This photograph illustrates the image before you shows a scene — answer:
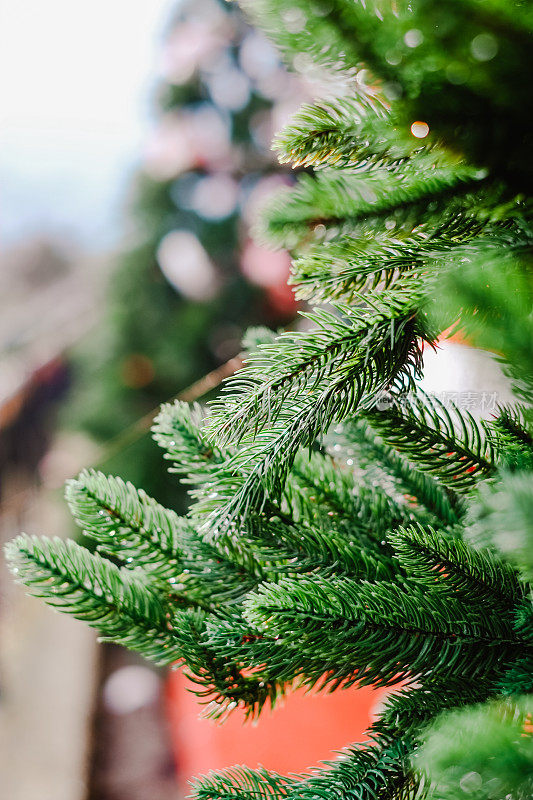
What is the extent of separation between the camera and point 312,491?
0.94 feet

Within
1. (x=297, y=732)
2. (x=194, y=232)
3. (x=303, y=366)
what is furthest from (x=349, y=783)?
(x=194, y=232)

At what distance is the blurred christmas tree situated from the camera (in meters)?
1.63

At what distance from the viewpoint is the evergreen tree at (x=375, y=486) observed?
0.49 feet

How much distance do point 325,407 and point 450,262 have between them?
7 centimetres

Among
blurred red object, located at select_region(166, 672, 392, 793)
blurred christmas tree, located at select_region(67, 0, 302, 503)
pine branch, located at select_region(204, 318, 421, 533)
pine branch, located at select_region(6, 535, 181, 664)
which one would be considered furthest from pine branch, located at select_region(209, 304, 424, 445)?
blurred christmas tree, located at select_region(67, 0, 302, 503)

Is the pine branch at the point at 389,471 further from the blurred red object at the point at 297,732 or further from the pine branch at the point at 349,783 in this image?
the blurred red object at the point at 297,732

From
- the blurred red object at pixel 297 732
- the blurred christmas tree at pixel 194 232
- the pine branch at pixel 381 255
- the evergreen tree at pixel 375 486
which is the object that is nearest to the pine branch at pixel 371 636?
the evergreen tree at pixel 375 486

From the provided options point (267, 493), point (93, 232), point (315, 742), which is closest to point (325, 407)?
point (267, 493)

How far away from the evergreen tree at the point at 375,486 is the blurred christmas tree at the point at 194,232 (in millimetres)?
1382

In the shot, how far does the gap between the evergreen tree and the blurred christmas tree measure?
54.4 inches

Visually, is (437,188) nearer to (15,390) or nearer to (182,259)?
(15,390)

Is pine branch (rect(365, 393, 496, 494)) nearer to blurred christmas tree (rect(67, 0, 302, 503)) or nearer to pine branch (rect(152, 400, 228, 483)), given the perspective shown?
pine branch (rect(152, 400, 228, 483))

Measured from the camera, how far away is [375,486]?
31 centimetres

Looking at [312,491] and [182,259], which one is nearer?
[312,491]
